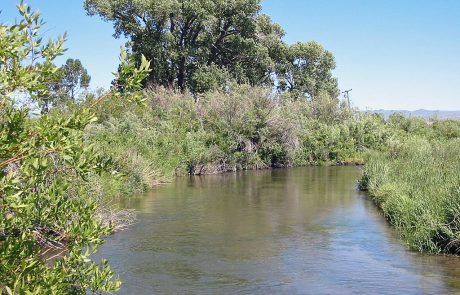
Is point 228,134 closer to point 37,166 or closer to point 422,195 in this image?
point 422,195

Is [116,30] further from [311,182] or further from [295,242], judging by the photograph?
[295,242]

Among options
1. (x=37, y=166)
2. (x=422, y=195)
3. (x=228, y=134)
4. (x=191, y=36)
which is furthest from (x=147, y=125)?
(x=37, y=166)

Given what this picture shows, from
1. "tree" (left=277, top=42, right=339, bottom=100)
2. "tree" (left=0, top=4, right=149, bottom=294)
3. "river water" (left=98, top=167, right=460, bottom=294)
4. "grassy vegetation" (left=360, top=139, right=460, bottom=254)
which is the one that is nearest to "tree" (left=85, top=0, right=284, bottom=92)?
"tree" (left=277, top=42, right=339, bottom=100)

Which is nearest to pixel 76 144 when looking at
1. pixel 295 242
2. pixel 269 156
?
pixel 295 242

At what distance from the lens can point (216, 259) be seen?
14773mm

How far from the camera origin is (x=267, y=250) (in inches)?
622

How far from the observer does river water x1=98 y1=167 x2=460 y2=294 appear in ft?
41.2

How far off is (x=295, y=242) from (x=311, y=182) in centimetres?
1578

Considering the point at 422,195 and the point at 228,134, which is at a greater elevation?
the point at 228,134

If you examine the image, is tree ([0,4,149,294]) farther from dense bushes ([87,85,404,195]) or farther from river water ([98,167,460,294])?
dense bushes ([87,85,404,195])

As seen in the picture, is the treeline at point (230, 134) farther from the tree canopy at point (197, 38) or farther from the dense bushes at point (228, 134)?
the tree canopy at point (197, 38)

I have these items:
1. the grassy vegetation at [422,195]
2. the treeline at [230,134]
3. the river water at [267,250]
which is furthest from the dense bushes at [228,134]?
the grassy vegetation at [422,195]

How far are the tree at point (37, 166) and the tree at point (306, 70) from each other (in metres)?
59.5

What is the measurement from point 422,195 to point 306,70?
49812mm
